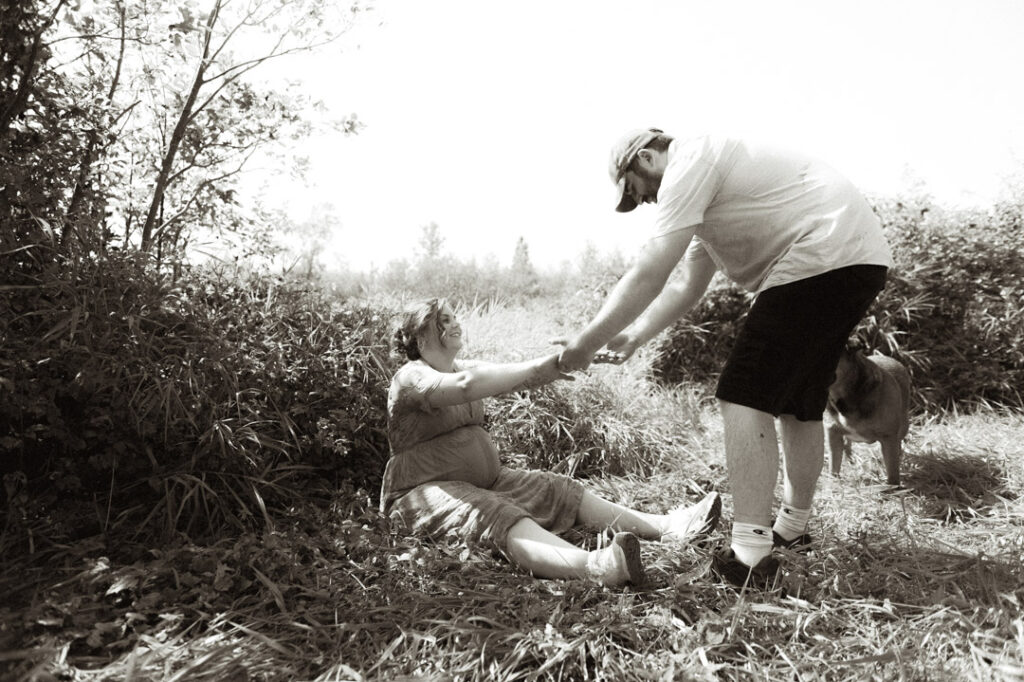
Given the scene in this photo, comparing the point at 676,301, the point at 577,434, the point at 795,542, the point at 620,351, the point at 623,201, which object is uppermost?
the point at 623,201

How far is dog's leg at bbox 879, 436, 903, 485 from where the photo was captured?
377 centimetres

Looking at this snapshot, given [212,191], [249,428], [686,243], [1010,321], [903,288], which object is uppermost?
[212,191]

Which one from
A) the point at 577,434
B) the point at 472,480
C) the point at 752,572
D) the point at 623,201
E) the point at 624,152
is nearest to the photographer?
the point at 752,572

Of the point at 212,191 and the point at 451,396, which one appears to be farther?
the point at 212,191

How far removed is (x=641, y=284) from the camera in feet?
8.32

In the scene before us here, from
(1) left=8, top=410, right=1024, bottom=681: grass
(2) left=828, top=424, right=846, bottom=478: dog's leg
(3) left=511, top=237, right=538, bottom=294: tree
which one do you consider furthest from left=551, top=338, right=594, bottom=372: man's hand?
(3) left=511, top=237, right=538, bottom=294: tree

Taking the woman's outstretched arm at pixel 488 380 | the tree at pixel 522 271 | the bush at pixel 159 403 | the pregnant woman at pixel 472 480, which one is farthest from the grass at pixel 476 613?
the tree at pixel 522 271

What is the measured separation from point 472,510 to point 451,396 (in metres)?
0.50

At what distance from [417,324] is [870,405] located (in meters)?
2.54

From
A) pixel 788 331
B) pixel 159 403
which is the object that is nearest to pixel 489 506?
pixel 788 331

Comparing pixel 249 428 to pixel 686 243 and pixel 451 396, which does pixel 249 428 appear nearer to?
pixel 451 396

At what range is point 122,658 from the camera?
6.40ft

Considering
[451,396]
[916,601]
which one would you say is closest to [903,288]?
[916,601]

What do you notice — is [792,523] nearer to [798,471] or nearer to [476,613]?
[798,471]
